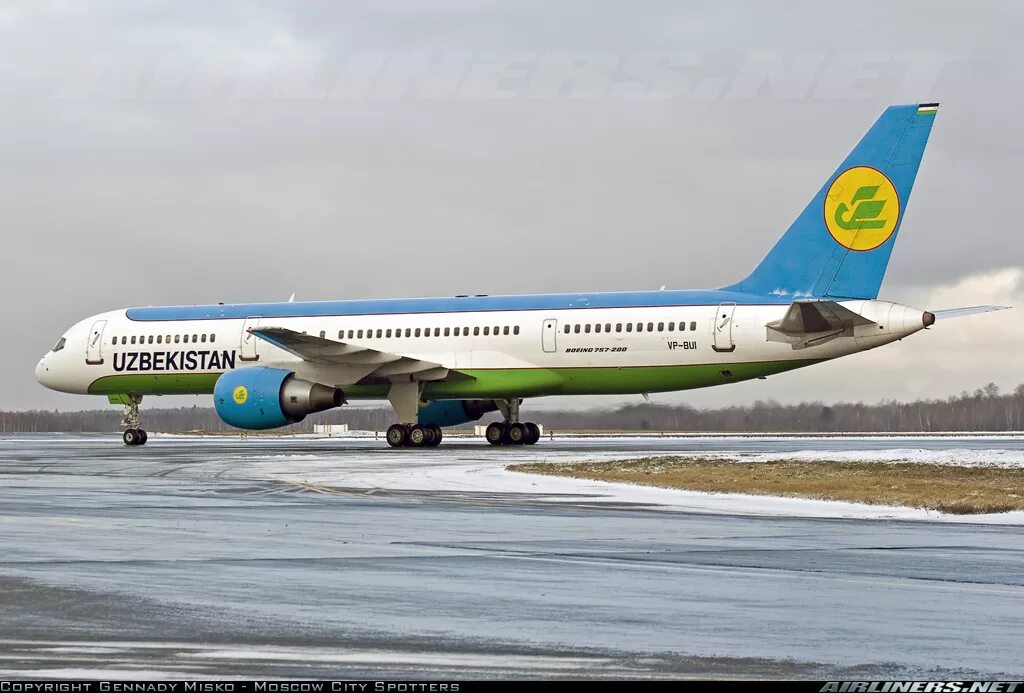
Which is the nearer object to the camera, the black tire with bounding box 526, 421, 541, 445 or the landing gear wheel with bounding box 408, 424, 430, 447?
the landing gear wheel with bounding box 408, 424, 430, 447

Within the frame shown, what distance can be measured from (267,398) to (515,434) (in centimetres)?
832

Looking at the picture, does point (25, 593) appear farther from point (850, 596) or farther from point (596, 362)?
point (596, 362)

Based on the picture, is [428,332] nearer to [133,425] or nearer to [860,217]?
[133,425]

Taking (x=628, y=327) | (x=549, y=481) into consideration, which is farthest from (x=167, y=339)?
(x=549, y=481)

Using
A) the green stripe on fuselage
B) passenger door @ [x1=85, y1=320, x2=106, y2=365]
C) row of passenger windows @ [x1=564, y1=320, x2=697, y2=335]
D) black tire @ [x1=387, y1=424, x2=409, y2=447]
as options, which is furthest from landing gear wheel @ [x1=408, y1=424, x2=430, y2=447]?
passenger door @ [x1=85, y1=320, x2=106, y2=365]

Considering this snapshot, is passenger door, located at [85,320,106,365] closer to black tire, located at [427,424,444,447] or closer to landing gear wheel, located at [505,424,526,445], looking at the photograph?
black tire, located at [427,424,444,447]

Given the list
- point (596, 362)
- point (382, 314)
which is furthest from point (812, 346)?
point (382, 314)

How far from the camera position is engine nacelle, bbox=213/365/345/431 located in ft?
133

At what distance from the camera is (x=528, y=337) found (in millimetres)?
40781

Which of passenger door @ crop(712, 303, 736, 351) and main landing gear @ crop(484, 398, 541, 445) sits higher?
passenger door @ crop(712, 303, 736, 351)

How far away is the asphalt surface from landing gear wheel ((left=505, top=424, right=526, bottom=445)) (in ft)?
85.3

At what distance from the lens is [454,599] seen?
9.49m

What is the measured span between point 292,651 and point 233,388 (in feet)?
113

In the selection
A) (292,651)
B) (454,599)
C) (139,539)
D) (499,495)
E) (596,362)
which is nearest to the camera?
(292,651)
